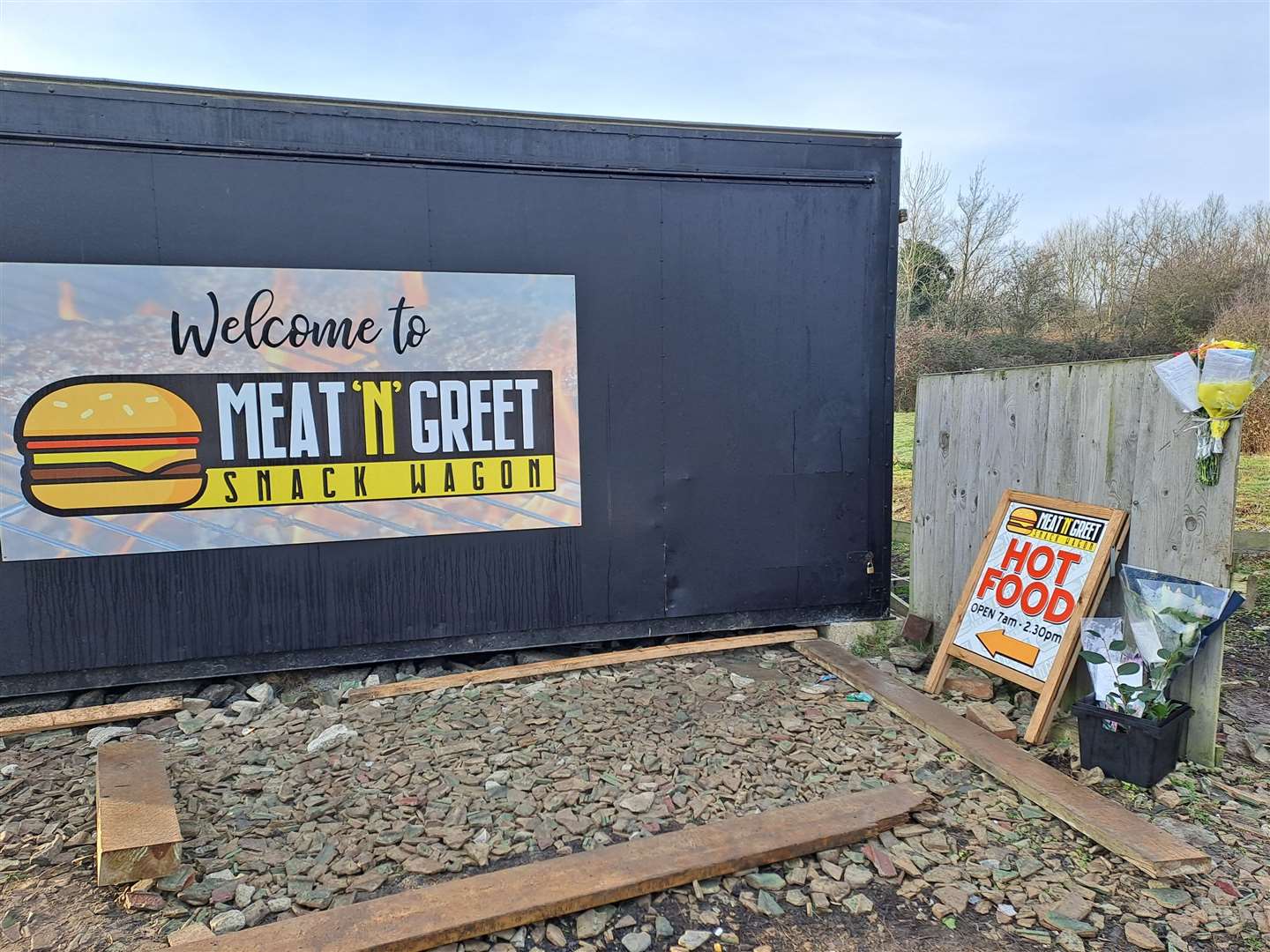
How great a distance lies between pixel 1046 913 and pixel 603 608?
2.62 m

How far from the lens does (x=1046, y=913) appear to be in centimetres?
231

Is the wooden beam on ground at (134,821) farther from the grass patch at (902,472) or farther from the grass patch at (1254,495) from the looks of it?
the grass patch at (1254,495)

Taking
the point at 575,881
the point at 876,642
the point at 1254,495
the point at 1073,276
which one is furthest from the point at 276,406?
the point at 1073,276

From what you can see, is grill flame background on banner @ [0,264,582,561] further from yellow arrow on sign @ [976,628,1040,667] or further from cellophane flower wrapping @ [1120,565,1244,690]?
cellophane flower wrapping @ [1120,565,1244,690]

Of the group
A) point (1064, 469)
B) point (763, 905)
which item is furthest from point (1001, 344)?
point (763, 905)

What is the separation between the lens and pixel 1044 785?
9.49 ft

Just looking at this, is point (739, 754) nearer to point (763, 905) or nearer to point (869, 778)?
point (869, 778)

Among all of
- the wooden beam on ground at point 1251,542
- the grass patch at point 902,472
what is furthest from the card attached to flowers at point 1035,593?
the grass patch at point 902,472

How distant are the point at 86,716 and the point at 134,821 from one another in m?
1.44

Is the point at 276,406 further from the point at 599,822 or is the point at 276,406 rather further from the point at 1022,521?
the point at 1022,521

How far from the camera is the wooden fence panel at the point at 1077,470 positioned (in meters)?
3.07

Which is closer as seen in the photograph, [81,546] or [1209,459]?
[1209,459]

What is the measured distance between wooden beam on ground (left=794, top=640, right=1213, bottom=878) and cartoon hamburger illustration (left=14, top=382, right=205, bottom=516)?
3.77 m

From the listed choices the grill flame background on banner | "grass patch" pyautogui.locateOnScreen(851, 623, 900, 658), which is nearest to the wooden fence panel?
"grass patch" pyautogui.locateOnScreen(851, 623, 900, 658)
